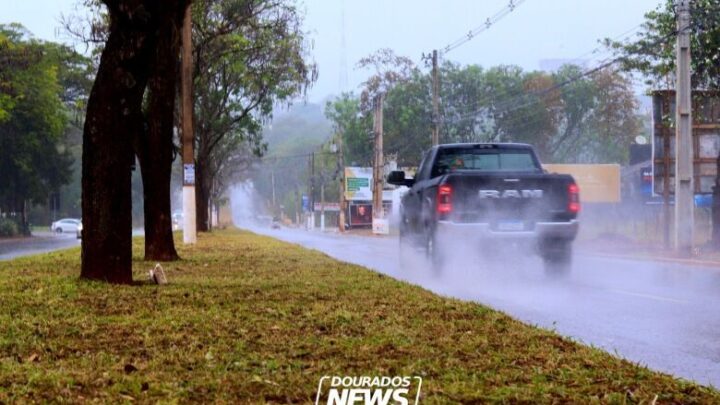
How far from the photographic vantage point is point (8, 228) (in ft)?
189

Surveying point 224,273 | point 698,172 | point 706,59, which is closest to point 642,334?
point 224,273

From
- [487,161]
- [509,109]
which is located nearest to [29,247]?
[487,161]

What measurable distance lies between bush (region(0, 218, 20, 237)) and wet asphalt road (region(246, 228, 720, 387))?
44.9m

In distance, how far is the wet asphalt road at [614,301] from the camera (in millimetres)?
7352

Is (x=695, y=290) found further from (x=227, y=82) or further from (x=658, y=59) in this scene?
(x=227, y=82)

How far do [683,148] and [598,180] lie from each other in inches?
1549

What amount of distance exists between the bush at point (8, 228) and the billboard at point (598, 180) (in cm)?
3682

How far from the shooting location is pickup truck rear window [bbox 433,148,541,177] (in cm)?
1523

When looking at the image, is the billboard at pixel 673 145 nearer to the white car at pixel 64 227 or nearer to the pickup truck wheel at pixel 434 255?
the pickup truck wheel at pixel 434 255

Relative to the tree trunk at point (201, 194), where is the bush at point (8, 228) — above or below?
below

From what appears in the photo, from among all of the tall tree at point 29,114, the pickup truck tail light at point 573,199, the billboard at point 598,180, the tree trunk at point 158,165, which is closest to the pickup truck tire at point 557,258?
the pickup truck tail light at point 573,199

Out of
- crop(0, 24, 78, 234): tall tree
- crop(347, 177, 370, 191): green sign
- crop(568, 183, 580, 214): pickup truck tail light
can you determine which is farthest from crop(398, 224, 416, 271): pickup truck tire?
crop(347, 177, 370, 191): green sign

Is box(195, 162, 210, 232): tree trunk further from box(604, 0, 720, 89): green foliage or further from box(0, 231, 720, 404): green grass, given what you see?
box(0, 231, 720, 404): green grass

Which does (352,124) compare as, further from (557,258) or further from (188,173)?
(557,258)
